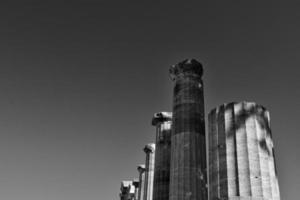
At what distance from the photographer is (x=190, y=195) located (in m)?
20.1

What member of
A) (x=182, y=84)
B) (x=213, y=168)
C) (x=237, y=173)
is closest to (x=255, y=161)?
(x=237, y=173)

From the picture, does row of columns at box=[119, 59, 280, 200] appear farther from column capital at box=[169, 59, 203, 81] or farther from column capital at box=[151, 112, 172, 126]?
column capital at box=[151, 112, 172, 126]

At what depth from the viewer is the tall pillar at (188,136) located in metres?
20.7

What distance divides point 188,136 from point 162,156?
4.93m

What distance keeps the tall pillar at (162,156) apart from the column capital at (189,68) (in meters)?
4.94

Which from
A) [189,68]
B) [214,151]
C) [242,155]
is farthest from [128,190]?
[242,155]

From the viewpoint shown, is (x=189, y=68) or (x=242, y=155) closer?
(x=242, y=155)

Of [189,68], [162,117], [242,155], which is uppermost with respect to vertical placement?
[189,68]

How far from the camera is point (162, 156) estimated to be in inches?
1030

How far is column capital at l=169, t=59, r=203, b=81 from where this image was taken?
24.1 m

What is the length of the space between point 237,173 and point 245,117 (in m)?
3.20

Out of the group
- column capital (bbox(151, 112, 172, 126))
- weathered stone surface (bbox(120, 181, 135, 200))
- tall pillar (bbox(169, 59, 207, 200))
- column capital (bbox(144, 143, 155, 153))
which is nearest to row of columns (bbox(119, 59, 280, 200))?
tall pillar (bbox(169, 59, 207, 200))

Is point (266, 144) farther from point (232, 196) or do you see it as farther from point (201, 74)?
point (201, 74)

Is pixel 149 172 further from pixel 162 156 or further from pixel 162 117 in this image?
pixel 162 117
